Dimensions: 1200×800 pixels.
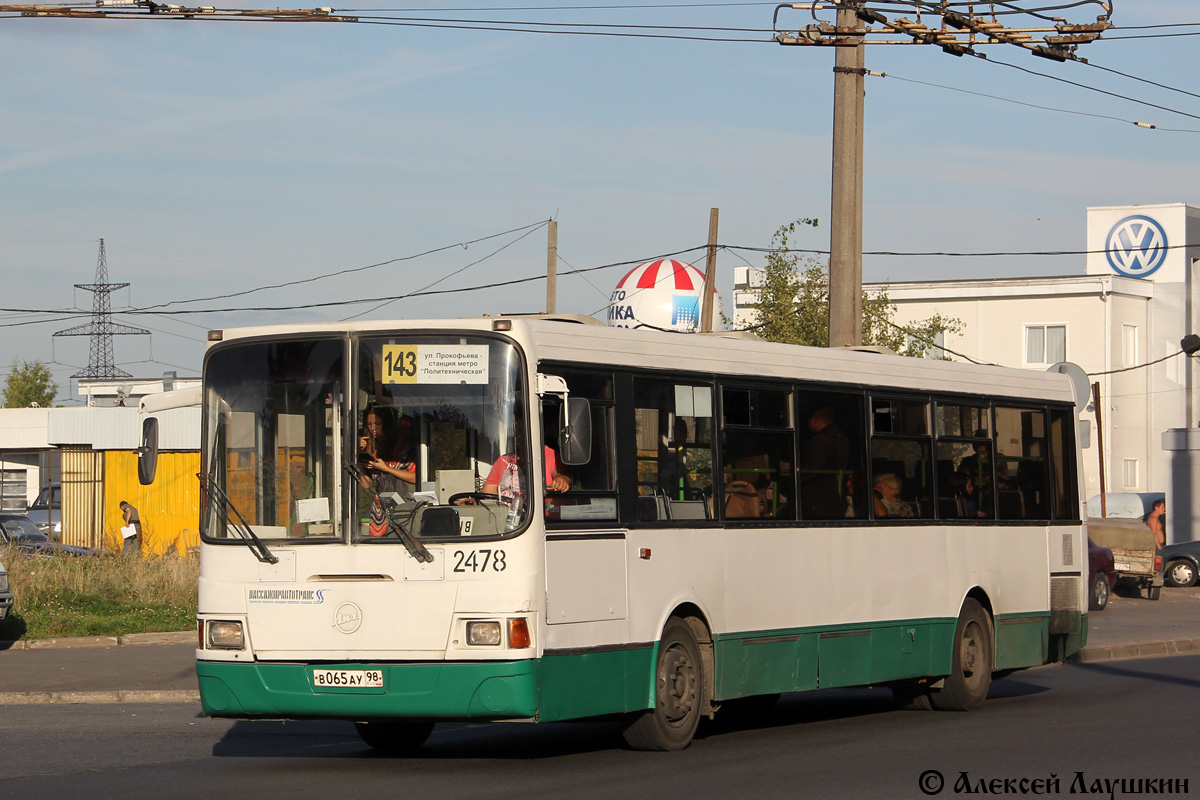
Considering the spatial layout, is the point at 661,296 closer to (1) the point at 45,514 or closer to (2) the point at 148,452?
(1) the point at 45,514

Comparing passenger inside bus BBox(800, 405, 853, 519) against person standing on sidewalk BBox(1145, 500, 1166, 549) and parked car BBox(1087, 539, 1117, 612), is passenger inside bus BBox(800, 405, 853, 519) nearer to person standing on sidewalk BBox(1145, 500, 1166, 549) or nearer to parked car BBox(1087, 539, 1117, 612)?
parked car BBox(1087, 539, 1117, 612)

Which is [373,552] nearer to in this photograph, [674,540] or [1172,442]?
[674,540]

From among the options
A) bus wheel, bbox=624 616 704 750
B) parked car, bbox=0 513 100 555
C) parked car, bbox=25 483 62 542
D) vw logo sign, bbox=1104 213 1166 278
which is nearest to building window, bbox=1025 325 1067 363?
vw logo sign, bbox=1104 213 1166 278

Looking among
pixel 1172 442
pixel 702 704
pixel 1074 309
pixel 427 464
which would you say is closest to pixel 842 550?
pixel 702 704

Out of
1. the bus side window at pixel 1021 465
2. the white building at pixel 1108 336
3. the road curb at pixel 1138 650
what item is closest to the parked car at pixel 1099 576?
the road curb at pixel 1138 650

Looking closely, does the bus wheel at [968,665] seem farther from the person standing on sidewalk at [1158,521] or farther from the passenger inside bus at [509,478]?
the person standing on sidewalk at [1158,521]

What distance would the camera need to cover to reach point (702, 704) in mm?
11227

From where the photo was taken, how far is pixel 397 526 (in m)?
9.80

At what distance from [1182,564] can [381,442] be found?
97.7 feet

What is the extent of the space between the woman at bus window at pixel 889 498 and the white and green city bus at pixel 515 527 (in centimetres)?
66

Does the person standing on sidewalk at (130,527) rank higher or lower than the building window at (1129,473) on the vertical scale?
lower

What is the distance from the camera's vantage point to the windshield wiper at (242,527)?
10.1 meters

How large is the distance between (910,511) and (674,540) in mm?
3380

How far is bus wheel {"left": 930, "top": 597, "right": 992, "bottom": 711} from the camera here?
560 inches
